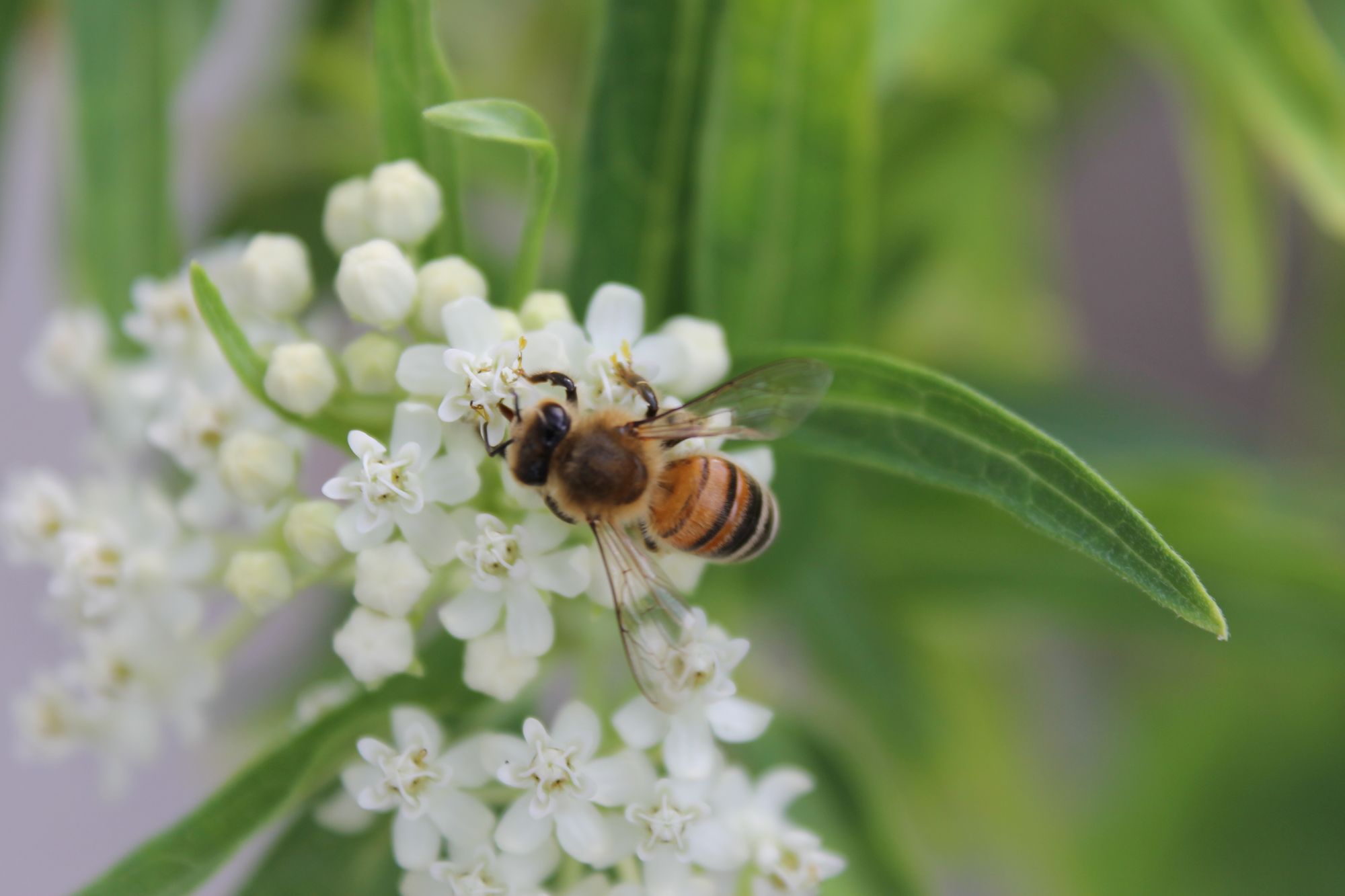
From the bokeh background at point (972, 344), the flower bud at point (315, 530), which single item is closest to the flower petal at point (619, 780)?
the flower bud at point (315, 530)

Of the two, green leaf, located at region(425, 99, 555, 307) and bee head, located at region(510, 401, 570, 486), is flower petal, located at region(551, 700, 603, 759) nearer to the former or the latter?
bee head, located at region(510, 401, 570, 486)

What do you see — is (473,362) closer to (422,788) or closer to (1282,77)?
(422,788)

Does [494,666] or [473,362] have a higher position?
[473,362]

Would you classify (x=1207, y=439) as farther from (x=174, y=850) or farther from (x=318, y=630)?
(x=174, y=850)

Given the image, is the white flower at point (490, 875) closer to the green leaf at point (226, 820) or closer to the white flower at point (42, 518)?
the green leaf at point (226, 820)

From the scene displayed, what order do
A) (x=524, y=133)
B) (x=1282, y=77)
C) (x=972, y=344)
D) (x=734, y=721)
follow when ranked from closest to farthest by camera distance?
(x=524, y=133) → (x=734, y=721) → (x=1282, y=77) → (x=972, y=344)

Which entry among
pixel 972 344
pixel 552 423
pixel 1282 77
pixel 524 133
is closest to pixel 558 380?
pixel 552 423
